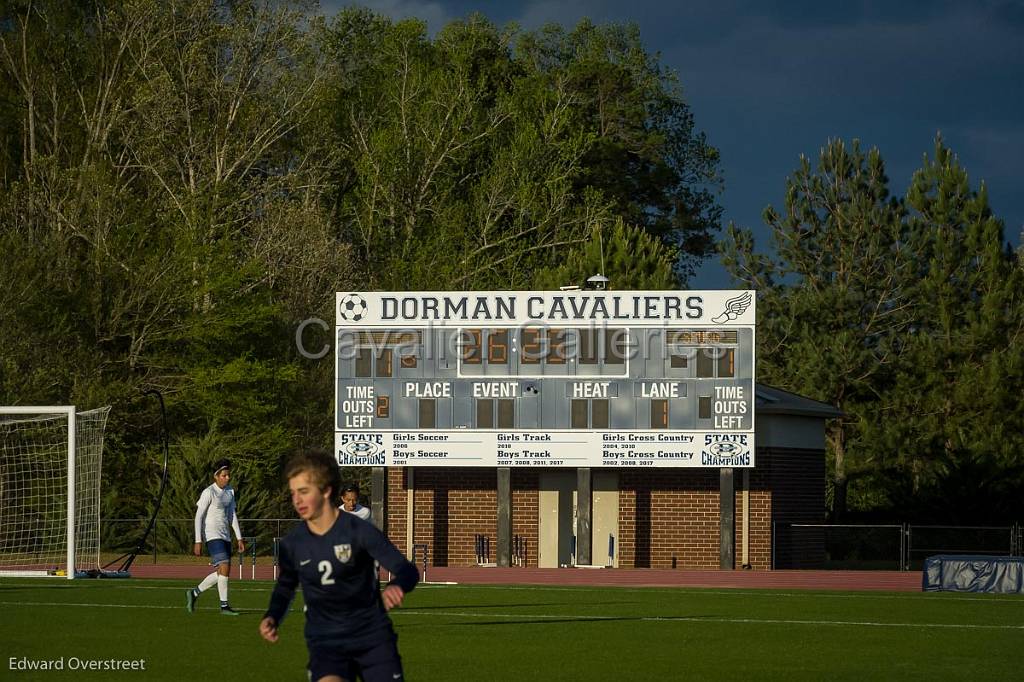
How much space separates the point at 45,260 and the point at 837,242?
2723 centimetres

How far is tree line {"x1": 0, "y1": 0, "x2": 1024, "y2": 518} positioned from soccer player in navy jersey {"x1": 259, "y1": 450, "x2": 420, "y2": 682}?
1314 inches

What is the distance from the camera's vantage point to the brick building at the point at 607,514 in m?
38.0

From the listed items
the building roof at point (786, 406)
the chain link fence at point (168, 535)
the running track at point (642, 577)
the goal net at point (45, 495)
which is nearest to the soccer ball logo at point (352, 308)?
the goal net at point (45, 495)

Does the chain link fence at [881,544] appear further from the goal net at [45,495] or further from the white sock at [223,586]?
the white sock at [223,586]

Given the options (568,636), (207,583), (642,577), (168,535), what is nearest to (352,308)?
(642,577)

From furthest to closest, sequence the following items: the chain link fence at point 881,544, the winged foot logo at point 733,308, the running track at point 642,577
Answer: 1. the chain link fence at point 881,544
2. the winged foot logo at point 733,308
3. the running track at point 642,577

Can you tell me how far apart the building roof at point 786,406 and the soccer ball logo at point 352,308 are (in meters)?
10.3

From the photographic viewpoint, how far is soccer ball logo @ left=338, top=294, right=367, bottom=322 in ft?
115

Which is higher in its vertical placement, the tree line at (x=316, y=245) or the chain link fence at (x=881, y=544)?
the tree line at (x=316, y=245)

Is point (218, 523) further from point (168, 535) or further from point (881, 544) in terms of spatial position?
point (881, 544)

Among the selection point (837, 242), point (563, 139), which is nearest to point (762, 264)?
point (837, 242)

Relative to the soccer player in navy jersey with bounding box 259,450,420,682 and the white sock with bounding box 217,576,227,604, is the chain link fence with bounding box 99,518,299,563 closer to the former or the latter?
the white sock with bounding box 217,576,227,604

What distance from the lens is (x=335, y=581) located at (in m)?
8.21

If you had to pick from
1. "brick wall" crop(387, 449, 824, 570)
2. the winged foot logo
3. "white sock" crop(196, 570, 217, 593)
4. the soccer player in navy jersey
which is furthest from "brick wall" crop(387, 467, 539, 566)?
the soccer player in navy jersey
